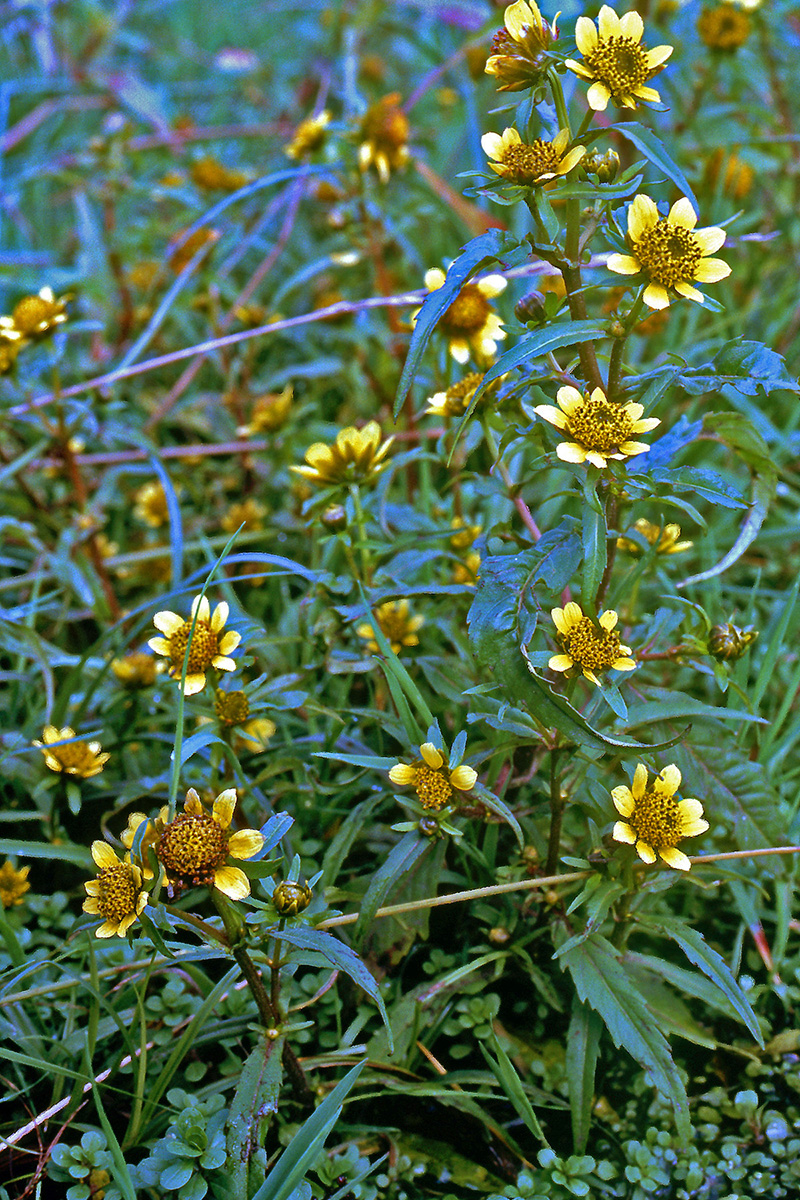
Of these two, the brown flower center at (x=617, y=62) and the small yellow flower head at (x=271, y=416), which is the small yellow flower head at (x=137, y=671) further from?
the brown flower center at (x=617, y=62)

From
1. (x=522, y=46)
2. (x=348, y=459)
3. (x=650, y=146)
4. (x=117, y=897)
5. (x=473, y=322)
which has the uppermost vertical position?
(x=522, y=46)

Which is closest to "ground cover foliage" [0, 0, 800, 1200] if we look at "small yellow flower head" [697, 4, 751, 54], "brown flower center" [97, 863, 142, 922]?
"brown flower center" [97, 863, 142, 922]

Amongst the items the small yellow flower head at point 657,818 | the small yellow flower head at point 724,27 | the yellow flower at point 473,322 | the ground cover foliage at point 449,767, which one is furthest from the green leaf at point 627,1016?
the small yellow flower head at point 724,27

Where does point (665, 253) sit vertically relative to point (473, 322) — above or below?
above

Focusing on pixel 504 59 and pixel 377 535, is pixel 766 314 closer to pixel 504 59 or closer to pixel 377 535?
pixel 377 535

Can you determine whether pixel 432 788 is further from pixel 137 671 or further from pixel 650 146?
pixel 650 146

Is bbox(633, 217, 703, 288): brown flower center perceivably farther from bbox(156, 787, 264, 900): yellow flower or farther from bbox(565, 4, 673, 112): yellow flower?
bbox(156, 787, 264, 900): yellow flower

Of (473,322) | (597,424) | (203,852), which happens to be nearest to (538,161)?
(597,424)
